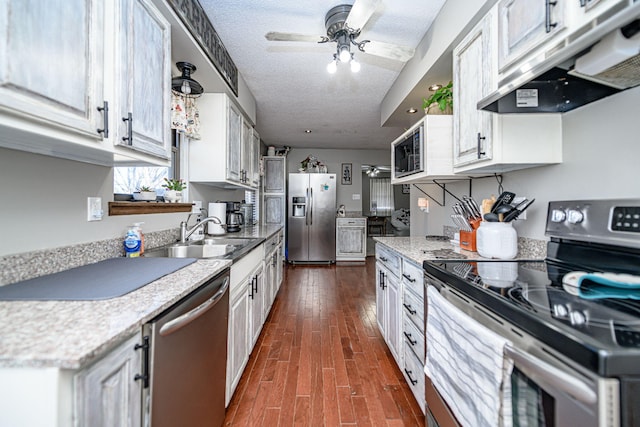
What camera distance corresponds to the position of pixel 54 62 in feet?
2.69

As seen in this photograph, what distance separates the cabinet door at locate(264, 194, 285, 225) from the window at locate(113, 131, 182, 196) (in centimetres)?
332

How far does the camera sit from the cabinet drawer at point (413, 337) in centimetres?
148

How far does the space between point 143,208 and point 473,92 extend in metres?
2.08

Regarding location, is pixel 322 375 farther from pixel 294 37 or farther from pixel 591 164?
pixel 294 37

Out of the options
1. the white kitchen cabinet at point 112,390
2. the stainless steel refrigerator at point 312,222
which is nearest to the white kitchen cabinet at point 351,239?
the stainless steel refrigerator at point 312,222

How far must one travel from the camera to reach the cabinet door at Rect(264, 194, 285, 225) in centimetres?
573

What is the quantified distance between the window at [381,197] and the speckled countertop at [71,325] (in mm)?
7611

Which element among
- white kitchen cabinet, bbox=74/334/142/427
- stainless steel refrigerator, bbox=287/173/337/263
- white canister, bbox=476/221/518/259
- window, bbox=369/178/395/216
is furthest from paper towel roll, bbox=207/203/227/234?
window, bbox=369/178/395/216

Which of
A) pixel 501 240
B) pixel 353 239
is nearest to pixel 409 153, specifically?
pixel 501 240

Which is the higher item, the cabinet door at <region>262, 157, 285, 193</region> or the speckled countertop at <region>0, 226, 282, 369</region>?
the cabinet door at <region>262, 157, 285, 193</region>

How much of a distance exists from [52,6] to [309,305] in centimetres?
310

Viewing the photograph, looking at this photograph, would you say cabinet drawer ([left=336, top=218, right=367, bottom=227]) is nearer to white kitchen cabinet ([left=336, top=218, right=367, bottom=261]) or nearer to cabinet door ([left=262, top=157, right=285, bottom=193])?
white kitchen cabinet ([left=336, top=218, right=367, bottom=261])

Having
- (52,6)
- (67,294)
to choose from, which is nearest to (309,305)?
(67,294)

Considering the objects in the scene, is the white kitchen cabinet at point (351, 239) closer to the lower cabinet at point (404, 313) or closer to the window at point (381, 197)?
the window at point (381, 197)
